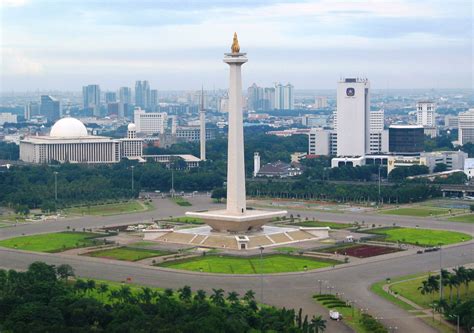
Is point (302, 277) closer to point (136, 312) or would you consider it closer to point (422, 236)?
point (136, 312)

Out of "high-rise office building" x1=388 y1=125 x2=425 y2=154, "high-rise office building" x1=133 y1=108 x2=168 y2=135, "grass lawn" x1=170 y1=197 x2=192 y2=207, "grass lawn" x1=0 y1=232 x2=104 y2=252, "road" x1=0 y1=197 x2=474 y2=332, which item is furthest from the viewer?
"high-rise office building" x1=133 y1=108 x2=168 y2=135

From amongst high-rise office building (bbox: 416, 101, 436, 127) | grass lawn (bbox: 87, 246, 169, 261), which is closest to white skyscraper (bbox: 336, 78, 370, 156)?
Answer: high-rise office building (bbox: 416, 101, 436, 127)

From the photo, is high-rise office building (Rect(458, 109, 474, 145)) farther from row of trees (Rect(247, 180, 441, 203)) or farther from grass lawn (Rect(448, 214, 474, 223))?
grass lawn (Rect(448, 214, 474, 223))

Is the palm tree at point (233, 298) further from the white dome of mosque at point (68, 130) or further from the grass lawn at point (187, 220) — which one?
the white dome of mosque at point (68, 130)

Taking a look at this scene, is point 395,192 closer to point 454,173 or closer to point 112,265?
point 454,173

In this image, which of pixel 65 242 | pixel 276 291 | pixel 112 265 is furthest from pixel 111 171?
pixel 276 291

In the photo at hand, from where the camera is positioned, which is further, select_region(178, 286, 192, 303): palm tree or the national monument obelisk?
the national monument obelisk
